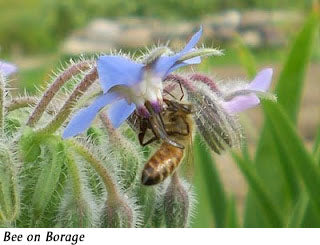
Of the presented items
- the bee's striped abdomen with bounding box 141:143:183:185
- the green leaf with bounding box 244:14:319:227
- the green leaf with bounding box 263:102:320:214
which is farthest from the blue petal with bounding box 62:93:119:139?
the green leaf with bounding box 244:14:319:227

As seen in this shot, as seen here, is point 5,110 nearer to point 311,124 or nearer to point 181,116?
point 181,116

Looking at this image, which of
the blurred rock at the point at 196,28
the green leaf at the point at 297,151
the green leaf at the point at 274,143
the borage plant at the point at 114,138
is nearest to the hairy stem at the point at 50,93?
the borage plant at the point at 114,138

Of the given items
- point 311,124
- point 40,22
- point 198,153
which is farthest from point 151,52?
point 40,22

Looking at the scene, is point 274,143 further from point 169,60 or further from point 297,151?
point 169,60

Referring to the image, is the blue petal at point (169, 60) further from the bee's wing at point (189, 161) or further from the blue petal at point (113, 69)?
the bee's wing at point (189, 161)

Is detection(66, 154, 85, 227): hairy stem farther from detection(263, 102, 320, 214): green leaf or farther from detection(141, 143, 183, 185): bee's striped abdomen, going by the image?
detection(263, 102, 320, 214): green leaf

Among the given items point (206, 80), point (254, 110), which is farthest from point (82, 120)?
point (254, 110)
